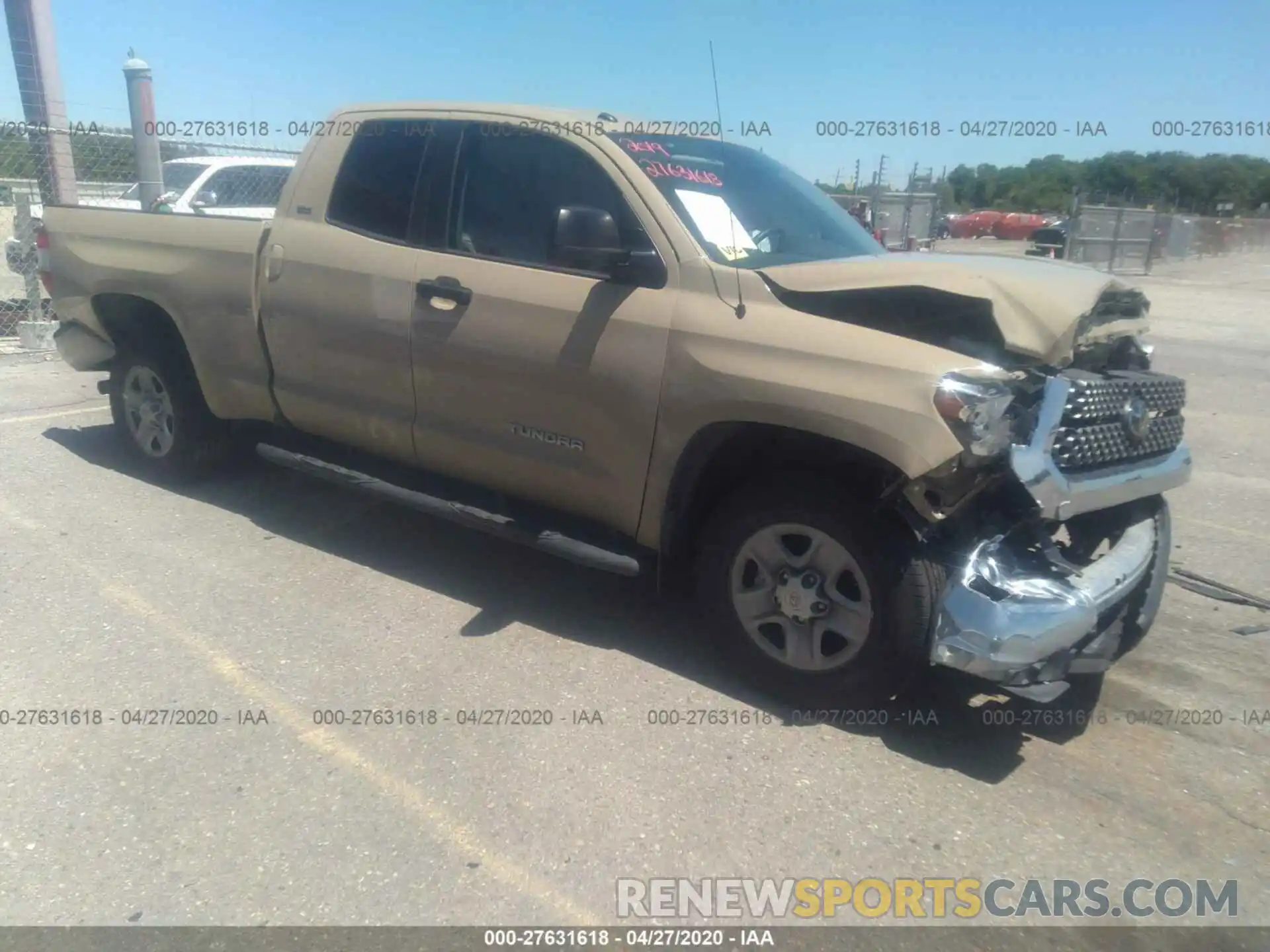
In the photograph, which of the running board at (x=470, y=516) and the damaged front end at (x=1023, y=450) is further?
the running board at (x=470, y=516)

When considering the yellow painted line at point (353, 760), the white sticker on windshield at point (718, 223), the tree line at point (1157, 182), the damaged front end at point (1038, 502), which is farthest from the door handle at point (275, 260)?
the tree line at point (1157, 182)

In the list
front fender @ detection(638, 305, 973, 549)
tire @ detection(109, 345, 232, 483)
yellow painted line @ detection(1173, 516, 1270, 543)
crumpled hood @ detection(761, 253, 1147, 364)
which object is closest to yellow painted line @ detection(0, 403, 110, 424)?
tire @ detection(109, 345, 232, 483)

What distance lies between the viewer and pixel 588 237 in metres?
3.64

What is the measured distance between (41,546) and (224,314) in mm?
1429

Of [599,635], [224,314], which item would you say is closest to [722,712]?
[599,635]

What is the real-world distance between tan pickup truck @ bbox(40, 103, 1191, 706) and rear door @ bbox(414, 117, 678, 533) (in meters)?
0.01

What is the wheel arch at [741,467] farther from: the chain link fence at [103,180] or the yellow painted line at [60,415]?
the chain link fence at [103,180]

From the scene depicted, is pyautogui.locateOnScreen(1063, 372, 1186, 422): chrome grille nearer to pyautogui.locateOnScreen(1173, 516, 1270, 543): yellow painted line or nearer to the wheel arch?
the wheel arch

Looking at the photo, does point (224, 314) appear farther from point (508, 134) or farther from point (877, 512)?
point (877, 512)

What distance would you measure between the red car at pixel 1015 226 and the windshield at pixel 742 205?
135ft

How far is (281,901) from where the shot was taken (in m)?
2.67

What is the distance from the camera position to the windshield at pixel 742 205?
3.93 meters

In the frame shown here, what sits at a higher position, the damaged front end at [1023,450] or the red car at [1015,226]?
the damaged front end at [1023,450]

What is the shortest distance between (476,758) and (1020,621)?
69.9 inches
